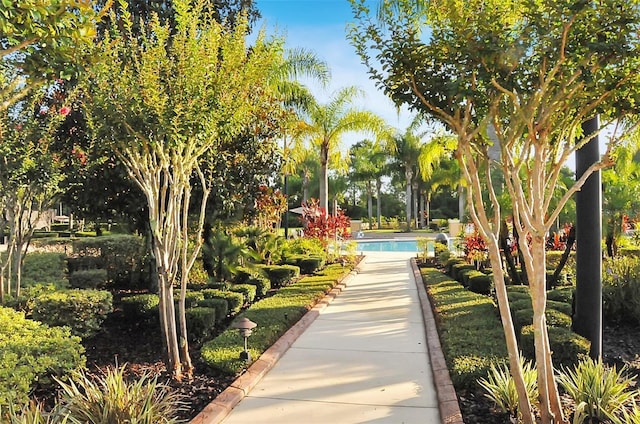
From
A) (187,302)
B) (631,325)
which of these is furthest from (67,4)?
(631,325)

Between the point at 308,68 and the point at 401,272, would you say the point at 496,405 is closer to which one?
the point at 401,272

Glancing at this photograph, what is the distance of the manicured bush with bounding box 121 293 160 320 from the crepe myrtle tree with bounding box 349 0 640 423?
485 centimetres

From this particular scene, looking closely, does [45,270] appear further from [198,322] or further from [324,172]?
[324,172]

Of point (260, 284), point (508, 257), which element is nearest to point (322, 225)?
point (260, 284)

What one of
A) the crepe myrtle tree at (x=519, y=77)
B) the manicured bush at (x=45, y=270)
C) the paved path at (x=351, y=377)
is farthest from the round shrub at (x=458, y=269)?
the crepe myrtle tree at (x=519, y=77)

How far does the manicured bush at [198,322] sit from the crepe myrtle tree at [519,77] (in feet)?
13.6

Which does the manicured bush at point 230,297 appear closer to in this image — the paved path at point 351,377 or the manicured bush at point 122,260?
the paved path at point 351,377

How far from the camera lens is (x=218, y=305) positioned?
7.27 m

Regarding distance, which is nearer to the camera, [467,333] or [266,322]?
[467,333]

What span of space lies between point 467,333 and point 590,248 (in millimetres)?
1945

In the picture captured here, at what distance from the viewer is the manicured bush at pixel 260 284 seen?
1002 centimetres

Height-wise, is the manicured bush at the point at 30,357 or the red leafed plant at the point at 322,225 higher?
the red leafed plant at the point at 322,225

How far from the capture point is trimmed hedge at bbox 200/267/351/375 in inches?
207

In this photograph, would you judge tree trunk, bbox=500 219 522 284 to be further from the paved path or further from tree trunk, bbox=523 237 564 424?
tree trunk, bbox=523 237 564 424
